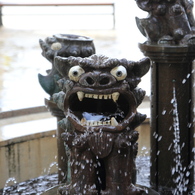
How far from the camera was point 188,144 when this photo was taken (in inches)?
129

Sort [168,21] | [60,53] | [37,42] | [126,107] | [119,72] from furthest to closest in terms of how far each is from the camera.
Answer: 1. [37,42]
2. [60,53]
3. [168,21]
4. [126,107]
5. [119,72]

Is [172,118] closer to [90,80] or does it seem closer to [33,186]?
[90,80]

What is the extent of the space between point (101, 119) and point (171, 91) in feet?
2.48

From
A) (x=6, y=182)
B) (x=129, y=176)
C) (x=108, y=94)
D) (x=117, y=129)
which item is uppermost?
(x=108, y=94)

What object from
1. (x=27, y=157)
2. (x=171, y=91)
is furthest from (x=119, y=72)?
(x=27, y=157)

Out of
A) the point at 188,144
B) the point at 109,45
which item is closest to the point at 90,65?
the point at 188,144

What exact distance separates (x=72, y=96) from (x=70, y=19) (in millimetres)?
8824

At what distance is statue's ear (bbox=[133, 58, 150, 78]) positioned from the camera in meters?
2.48

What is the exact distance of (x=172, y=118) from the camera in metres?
3.22

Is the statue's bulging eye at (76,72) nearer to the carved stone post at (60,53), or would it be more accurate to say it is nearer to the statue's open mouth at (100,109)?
the statue's open mouth at (100,109)

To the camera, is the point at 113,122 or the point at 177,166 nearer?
the point at 113,122

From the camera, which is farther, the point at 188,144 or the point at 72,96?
the point at 188,144

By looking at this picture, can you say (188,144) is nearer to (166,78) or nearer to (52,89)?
(166,78)

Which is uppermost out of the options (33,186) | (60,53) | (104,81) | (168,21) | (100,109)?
(168,21)
